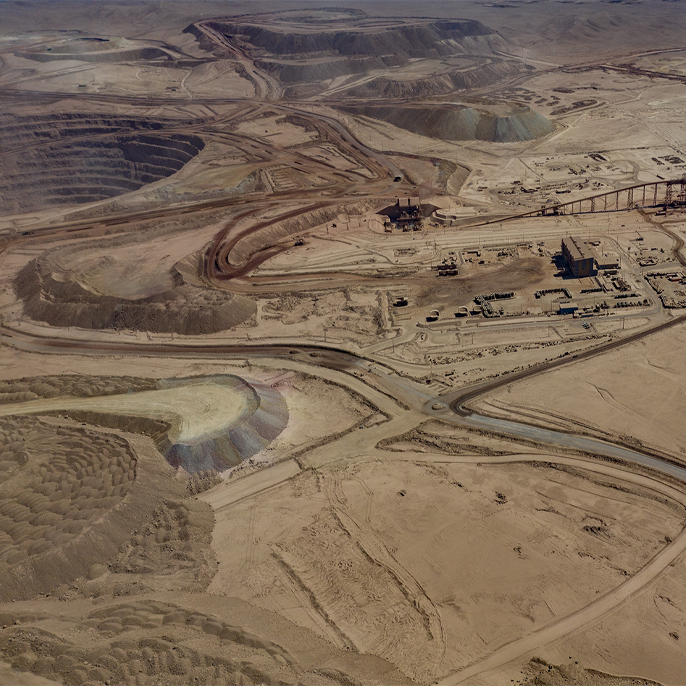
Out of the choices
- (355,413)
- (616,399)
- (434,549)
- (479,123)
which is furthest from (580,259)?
(479,123)

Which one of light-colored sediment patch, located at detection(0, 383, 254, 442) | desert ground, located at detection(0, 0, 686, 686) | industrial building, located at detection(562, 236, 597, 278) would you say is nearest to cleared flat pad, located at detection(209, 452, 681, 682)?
desert ground, located at detection(0, 0, 686, 686)

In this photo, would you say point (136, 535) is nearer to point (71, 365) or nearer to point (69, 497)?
point (69, 497)

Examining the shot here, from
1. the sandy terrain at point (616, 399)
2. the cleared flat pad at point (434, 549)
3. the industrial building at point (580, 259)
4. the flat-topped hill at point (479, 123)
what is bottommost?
the cleared flat pad at point (434, 549)

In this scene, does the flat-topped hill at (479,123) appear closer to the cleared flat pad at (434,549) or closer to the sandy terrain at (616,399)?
the sandy terrain at (616,399)

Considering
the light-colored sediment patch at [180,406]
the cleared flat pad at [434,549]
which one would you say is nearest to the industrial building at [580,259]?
the cleared flat pad at [434,549]

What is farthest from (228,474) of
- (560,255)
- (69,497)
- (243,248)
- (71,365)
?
(560,255)

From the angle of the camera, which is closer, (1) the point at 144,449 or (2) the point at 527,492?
(2) the point at 527,492
